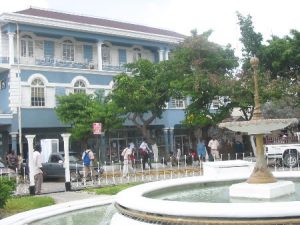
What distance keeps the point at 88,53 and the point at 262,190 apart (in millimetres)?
31289

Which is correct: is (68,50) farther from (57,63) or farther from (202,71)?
(202,71)

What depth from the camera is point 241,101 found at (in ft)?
92.3

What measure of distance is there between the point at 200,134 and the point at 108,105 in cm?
690

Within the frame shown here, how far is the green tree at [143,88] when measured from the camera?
31.8 metres

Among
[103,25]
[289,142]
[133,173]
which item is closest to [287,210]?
[133,173]

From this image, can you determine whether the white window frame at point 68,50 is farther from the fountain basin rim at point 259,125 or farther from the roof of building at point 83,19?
the fountain basin rim at point 259,125

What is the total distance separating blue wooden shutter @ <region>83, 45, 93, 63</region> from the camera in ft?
125

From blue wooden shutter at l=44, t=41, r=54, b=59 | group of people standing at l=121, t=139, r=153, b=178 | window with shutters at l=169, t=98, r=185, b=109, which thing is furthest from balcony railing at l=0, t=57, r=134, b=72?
group of people standing at l=121, t=139, r=153, b=178

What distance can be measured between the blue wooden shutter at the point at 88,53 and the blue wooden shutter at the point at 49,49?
2800 millimetres

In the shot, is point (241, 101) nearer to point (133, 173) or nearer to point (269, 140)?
point (269, 140)

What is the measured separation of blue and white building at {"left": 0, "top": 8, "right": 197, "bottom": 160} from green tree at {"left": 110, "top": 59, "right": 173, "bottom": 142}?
440 centimetres

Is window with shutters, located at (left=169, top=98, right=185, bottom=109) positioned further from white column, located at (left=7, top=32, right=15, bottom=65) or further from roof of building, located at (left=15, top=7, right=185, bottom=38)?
white column, located at (left=7, top=32, right=15, bottom=65)

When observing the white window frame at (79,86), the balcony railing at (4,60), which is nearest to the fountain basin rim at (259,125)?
the balcony railing at (4,60)

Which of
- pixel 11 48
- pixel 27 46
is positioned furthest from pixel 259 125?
pixel 27 46
